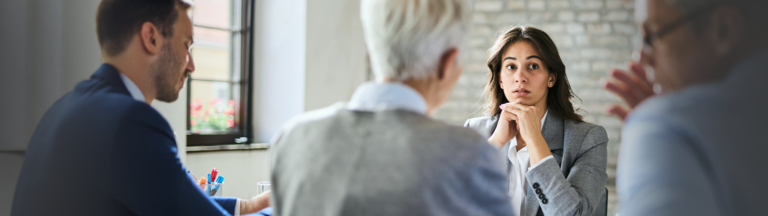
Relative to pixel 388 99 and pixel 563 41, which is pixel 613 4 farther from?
pixel 388 99

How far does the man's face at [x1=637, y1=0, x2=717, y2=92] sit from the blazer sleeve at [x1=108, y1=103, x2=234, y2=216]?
72 cm

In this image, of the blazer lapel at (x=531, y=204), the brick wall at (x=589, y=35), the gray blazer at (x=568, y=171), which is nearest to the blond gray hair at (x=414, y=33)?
the gray blazer at (x=568, y=171)

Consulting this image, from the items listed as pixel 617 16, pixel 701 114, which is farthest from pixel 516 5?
pixel 701 114

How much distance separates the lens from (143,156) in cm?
83

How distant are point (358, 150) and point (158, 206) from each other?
1.38 feet

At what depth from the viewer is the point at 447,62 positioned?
71cm

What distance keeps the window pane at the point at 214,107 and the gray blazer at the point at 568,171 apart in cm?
203

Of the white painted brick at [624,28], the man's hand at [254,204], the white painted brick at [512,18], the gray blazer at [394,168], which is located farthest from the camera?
the white painted brick at [512,18]

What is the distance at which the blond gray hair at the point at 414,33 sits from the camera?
0.68 metres

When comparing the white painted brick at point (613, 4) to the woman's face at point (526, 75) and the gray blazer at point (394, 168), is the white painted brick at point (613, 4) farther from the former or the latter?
the gray blazer at point (394, 168)

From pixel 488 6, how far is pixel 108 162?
2.95 meters

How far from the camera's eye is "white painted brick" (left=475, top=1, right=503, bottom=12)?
11.2ft

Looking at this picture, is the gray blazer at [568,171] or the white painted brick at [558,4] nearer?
the gray blazer at [568,171]

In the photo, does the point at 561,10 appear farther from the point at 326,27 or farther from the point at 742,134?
the point at 742,134
